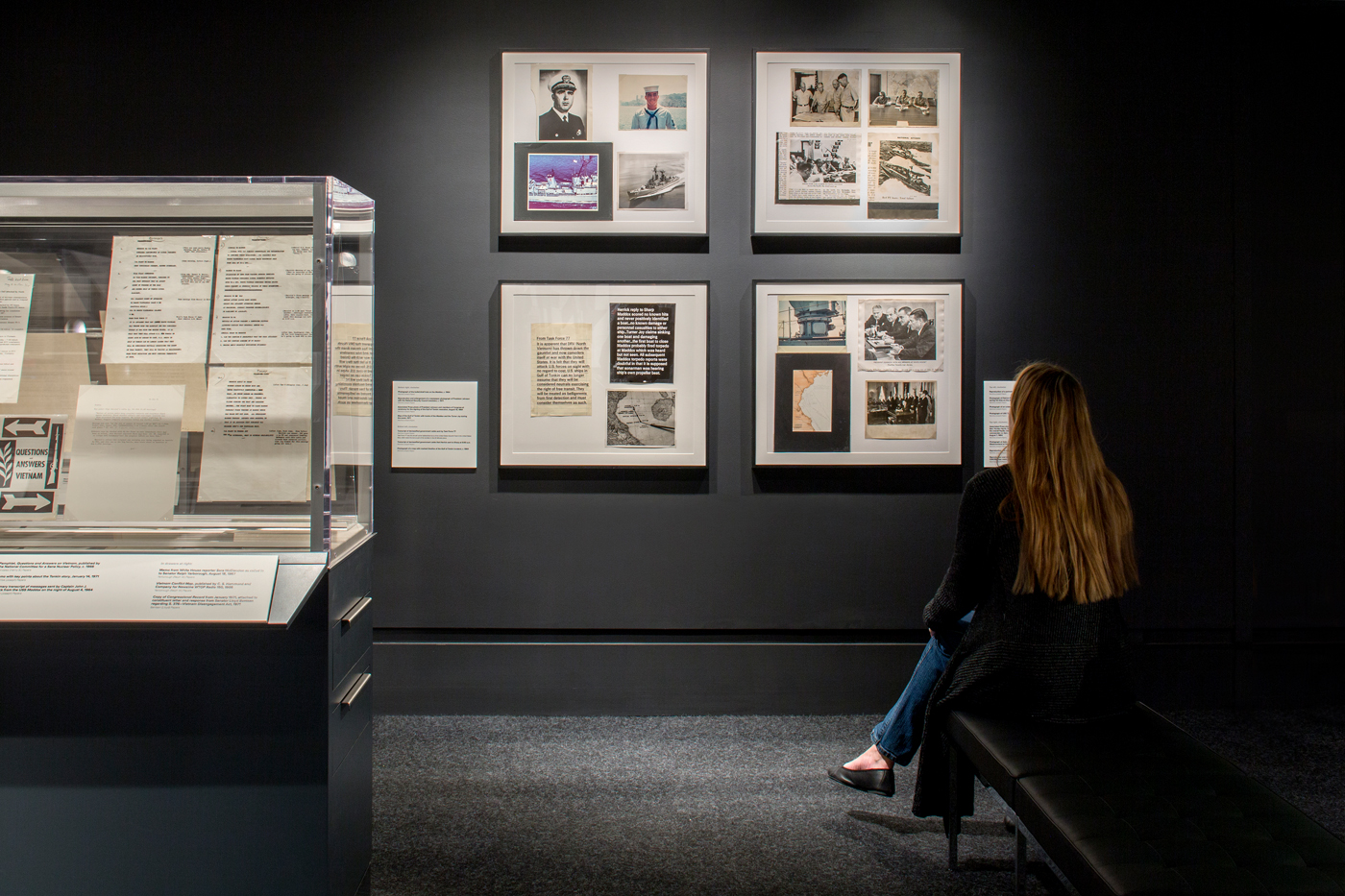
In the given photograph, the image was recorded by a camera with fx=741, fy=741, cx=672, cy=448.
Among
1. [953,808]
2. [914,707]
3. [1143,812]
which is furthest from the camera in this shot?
[914,707]

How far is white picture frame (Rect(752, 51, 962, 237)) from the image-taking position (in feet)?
9.34

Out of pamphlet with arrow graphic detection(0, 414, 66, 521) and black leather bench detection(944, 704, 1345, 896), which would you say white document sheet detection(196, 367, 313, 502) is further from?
black leather bench detection(944, 704, 1345, 896)

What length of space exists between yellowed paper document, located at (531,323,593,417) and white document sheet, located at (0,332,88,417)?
1504mm

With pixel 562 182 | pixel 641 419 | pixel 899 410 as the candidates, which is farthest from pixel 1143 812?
pixel 562 182

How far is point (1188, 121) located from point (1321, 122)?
569 millimetres

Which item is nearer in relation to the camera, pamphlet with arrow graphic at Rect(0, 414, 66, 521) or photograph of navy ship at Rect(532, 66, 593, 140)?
pamphlet with arrow graphic at Rect(0, 414, 66, 521)

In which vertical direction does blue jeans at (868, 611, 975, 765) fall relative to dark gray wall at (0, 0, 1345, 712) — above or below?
below

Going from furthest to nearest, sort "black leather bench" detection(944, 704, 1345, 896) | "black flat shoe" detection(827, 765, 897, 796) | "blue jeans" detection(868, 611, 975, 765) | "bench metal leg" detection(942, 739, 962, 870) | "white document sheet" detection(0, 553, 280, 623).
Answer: "black flat shoe" detection(827, 765, 897, 796) < "blue jeans" detection(868, 611, 975, 765) < "bench metal leg" detection(942, 739, 962, 870) < "white document sheet" detection(0, 553, 280, 623) < "black leather bench" detection(944, 704, 1345, 896)

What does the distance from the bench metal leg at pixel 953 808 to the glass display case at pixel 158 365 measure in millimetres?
1521

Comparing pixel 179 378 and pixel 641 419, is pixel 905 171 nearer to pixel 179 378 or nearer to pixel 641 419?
pixel 641 419

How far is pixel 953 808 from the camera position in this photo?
6.01 feet

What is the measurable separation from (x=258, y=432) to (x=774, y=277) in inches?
77.2

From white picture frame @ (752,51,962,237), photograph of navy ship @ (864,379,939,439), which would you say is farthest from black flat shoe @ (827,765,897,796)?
white picture frame @ (752,51,962,237)

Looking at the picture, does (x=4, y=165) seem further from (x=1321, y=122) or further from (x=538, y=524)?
(x=1321, y=122)
